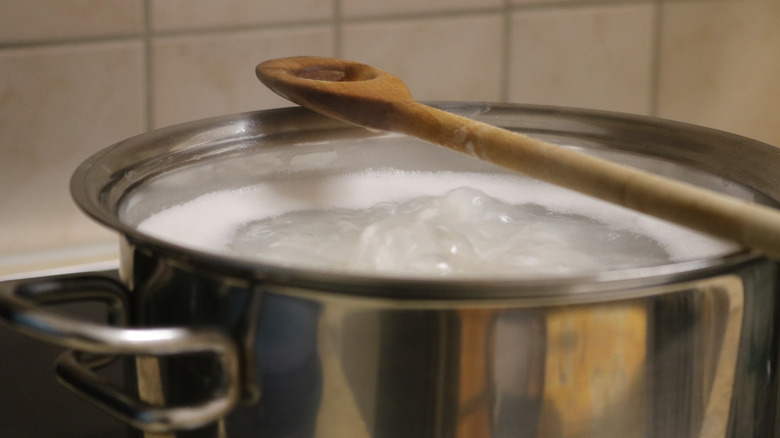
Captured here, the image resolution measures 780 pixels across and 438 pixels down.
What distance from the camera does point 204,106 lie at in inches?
26.8

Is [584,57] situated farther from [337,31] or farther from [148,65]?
[148,65]

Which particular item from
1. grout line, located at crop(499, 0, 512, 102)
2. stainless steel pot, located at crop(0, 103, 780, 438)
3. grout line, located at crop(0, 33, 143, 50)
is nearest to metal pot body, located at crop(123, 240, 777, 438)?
stainless steel pot, located at crop(0, 103, 780, 438)

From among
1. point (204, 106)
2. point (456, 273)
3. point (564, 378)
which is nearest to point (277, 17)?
point (204, 106)

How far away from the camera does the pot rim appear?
29 cm

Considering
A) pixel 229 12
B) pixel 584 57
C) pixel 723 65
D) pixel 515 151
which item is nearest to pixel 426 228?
pixel 515 151

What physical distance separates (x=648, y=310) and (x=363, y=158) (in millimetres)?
292

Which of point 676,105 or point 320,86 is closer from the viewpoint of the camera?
point 320,86

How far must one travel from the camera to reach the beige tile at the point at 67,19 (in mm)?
594

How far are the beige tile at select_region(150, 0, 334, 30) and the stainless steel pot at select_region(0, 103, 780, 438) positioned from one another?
29cm

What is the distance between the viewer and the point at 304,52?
0.70m

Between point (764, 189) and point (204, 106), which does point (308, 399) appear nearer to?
point (764, 189)

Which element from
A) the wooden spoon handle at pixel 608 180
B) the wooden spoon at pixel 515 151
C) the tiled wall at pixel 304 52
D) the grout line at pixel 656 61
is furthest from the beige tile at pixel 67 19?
the grout line at pixel 656 61

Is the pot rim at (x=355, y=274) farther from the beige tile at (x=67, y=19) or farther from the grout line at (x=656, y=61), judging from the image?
the grout line at (x=656, y=61)

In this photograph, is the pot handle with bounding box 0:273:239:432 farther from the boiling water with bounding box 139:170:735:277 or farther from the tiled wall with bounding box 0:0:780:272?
the tiled wall with bounding box 0:0:780:272
